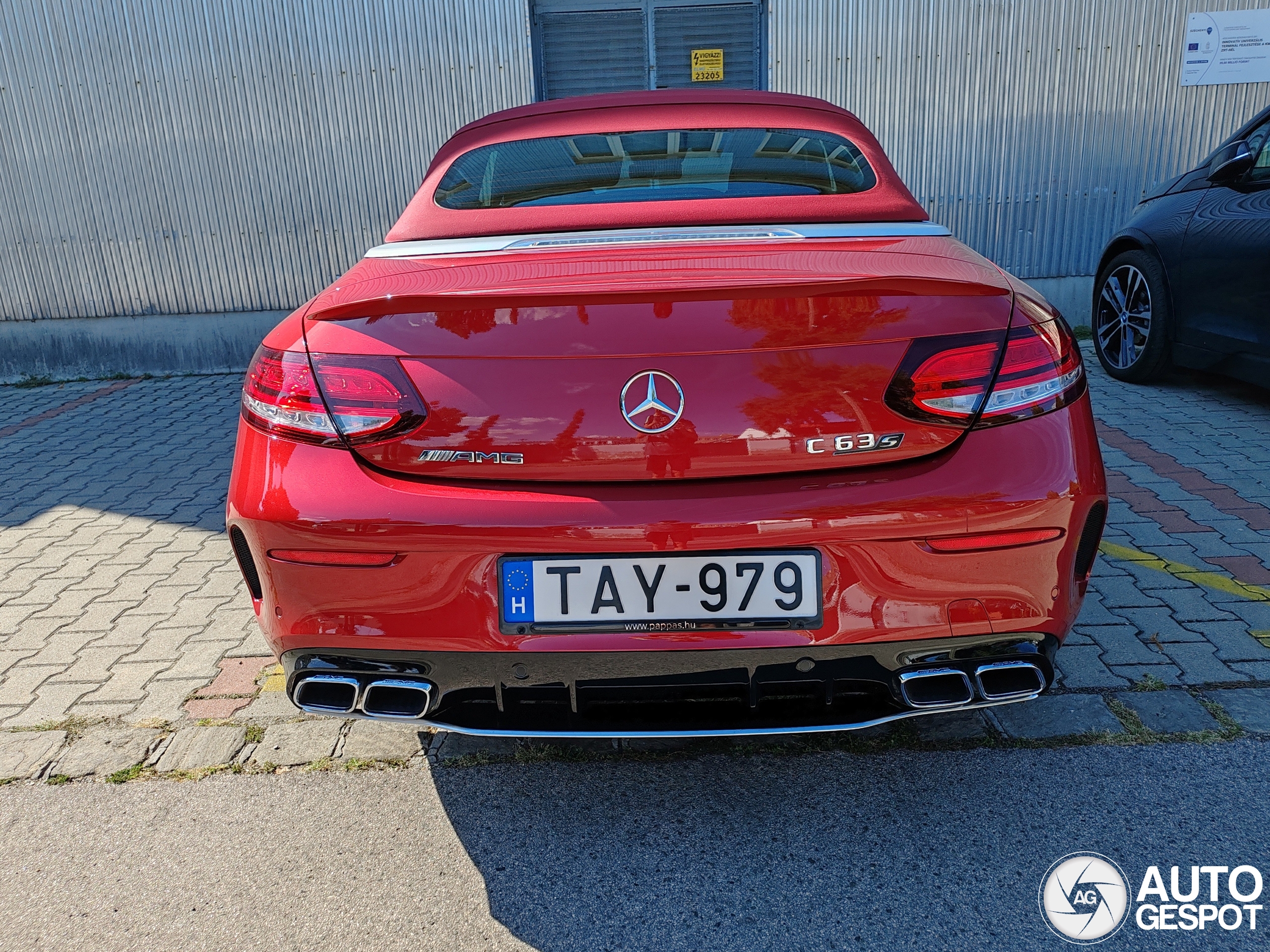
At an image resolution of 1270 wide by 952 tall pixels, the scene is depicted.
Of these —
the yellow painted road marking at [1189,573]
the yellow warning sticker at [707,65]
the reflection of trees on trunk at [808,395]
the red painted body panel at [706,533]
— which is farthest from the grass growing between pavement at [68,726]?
the yellow warning sticker at [707,65]

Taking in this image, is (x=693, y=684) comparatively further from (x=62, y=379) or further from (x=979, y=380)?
(x=62, y=379)

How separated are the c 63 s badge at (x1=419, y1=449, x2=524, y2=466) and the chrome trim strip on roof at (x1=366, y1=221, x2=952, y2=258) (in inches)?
22.3

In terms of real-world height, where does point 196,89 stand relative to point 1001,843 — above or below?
above

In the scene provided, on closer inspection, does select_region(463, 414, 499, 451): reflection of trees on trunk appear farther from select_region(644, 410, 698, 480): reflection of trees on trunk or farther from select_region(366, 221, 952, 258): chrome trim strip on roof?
select_region(366, 221, 952, 258): chrome trim strip on roof

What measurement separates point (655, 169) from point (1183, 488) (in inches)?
110

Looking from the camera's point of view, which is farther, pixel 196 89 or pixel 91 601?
pixel 196 89

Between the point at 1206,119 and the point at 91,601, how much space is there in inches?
321

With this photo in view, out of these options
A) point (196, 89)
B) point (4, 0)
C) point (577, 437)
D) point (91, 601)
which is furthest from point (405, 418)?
point (4, 0)

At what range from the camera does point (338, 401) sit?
1823 millimetres

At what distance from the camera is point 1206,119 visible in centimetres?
737

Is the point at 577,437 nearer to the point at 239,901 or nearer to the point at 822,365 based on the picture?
the point at 822,365

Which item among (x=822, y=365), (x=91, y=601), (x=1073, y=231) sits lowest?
(x=91, y=601)

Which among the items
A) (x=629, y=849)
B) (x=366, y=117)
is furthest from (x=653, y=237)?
(x=366, y=117)

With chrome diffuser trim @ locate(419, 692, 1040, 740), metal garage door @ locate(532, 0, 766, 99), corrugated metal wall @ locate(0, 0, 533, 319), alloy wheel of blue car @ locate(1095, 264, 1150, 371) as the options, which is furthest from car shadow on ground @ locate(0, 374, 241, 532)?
alloy wheel of blue car @ locate(1095, 264, 1150, 371)
